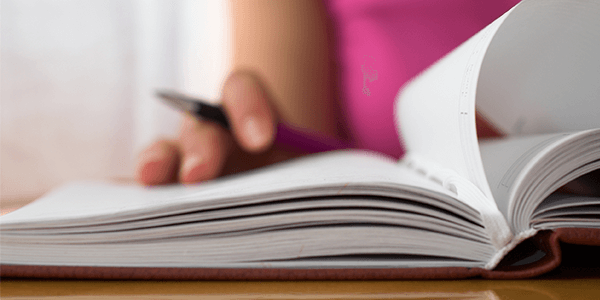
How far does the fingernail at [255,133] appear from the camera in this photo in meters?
0.62

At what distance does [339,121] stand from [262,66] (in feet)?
1.01

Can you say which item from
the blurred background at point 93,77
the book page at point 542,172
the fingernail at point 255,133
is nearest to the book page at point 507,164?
the book page at point 542,172

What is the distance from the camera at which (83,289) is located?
12.8 inches

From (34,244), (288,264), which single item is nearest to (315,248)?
(288,264)

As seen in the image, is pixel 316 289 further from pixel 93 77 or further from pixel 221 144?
pixel 93 77

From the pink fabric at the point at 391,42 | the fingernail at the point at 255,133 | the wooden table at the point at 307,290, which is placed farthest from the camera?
the pink fabric at the point at 391,42

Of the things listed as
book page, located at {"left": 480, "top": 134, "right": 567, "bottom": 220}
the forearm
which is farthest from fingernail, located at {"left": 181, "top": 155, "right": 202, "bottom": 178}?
the forearm

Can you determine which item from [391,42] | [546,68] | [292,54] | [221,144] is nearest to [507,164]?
[546,68]

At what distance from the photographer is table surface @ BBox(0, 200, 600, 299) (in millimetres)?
308

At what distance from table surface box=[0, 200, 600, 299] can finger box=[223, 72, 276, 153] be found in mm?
312

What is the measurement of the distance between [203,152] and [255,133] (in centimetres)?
11

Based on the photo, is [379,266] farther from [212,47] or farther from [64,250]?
[212,47]

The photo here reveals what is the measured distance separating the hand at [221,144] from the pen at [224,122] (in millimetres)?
19

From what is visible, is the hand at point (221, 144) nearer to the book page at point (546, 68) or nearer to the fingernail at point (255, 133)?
the fingernail at point (255, 133)
